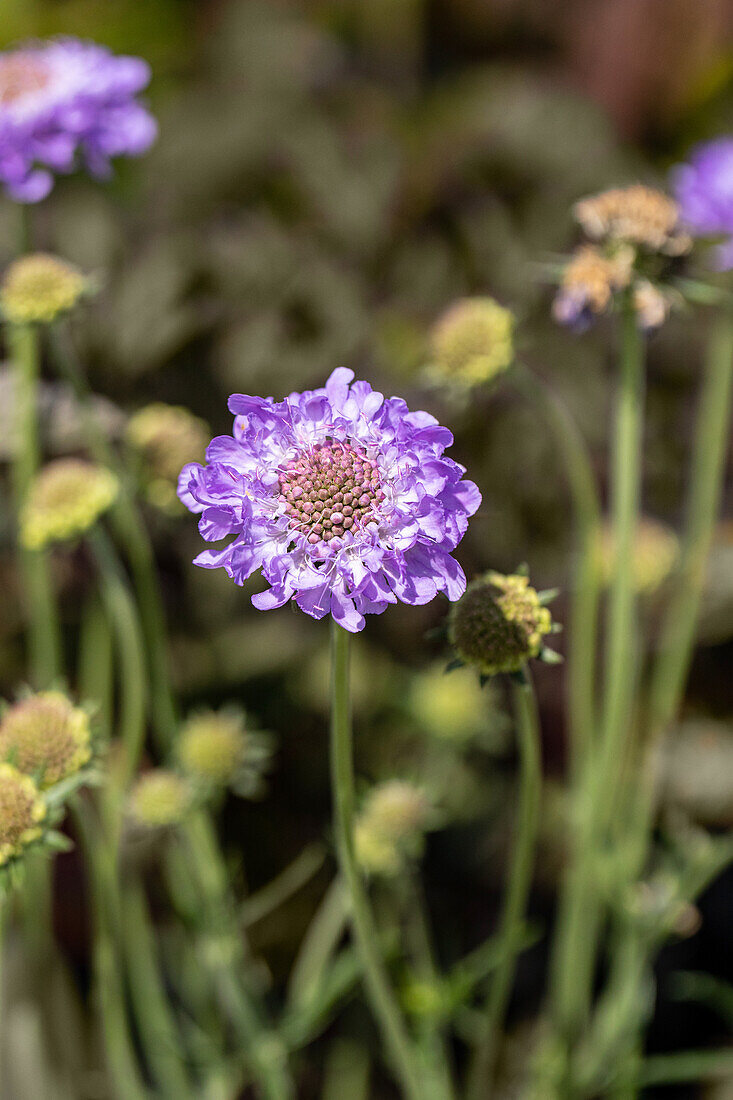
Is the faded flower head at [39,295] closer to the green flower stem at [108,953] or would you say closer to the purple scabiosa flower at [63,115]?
the purple scabiosa flower at [63,115]

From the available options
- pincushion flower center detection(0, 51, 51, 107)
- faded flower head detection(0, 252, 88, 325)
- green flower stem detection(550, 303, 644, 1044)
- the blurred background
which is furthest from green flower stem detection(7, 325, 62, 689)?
green flower stem detection(550, 303, 644, 1044)

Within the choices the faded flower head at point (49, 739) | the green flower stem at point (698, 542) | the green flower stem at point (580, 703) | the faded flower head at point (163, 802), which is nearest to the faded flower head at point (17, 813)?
the faded flower head at point (49, 739)

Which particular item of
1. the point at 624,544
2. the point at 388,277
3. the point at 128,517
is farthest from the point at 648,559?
the point at 388,277

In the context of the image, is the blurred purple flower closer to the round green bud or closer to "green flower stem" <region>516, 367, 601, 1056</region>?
"green flower stem" <region>516, 367, 601, 1056</region>

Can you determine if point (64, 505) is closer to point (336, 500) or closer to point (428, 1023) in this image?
point (336, 500)

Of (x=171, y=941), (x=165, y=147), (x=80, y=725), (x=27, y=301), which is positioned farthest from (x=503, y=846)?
(x=165, y=147)
